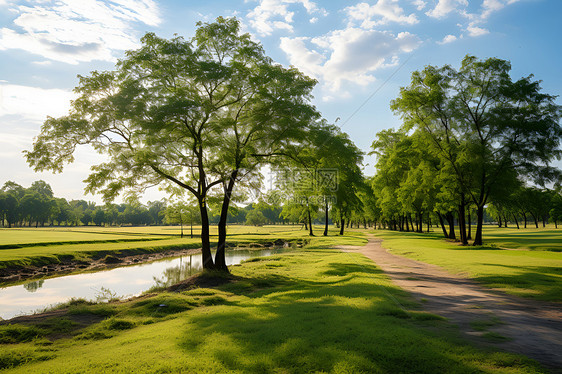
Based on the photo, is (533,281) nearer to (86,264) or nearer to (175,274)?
(175,274)

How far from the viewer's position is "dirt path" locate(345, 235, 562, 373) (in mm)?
5941

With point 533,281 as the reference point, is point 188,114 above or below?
above

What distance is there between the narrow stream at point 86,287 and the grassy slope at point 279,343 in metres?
7.72

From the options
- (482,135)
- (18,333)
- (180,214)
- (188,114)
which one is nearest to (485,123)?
(482,135)

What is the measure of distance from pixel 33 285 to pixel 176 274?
373 inches

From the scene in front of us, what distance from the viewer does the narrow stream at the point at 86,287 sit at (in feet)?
51.4

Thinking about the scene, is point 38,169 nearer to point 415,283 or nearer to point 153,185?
point 153,185

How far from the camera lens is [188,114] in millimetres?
15773

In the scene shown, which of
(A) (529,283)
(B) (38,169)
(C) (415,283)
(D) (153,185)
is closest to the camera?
(A) (529,283)

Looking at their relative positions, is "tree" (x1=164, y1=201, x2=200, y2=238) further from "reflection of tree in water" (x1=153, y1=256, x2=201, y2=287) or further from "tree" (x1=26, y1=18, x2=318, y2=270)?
"tree" (x1=26, y1=18, x2=318, y2=270)

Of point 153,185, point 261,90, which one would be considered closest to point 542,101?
point 261,90

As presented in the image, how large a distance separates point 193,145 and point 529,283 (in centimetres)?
1857

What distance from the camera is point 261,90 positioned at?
1758 centimetres

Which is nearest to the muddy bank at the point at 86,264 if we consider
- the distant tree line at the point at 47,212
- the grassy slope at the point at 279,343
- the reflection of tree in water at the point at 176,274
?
the reflection of tree in water at the point at 176,274
